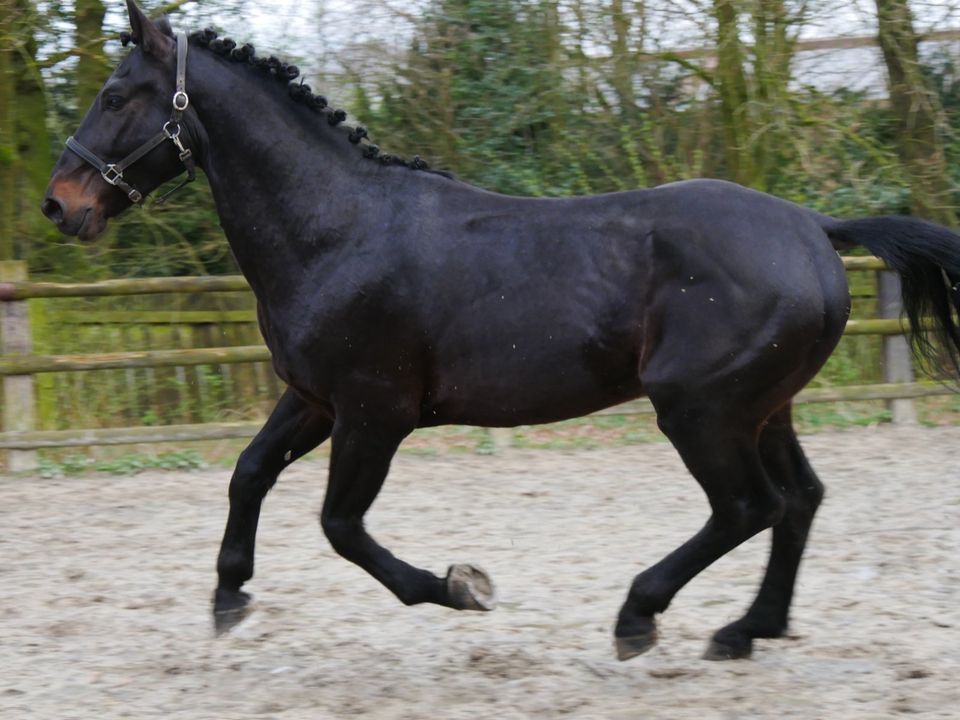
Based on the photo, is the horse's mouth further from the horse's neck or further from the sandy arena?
the sandy arena

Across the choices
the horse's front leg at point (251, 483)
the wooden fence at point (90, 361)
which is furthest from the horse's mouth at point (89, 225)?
the wooden fence at point (90, 361)

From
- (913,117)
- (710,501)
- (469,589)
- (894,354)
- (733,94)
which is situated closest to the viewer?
(710,501)

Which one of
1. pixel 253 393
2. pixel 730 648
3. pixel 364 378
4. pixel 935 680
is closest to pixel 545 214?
pixel 364 378

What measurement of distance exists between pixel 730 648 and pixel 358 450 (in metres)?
1.39

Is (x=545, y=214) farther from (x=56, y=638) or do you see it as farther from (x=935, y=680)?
(x=56, y=638)

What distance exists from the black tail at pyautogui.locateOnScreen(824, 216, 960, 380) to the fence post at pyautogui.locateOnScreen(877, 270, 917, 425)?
462 centimetres

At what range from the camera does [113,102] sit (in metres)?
3.89

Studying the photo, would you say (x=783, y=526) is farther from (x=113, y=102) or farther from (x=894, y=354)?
(x=894, y=354)

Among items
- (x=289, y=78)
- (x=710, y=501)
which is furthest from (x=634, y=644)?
(x=289, y=78)

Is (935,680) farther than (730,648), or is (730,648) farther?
(730,648)

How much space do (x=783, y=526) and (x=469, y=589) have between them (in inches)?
42.3

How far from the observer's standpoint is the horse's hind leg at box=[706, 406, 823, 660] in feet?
12.9

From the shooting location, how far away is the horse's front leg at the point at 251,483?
4.12 meters

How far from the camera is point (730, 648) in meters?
3.87
